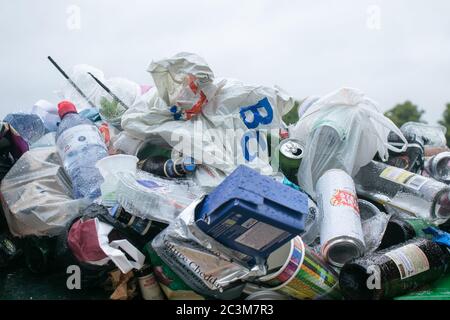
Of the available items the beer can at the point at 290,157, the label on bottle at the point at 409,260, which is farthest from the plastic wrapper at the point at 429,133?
the label on bottle at the point at 409,260

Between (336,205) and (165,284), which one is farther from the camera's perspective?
(336,205)

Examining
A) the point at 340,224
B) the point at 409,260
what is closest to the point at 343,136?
the point at 340,224

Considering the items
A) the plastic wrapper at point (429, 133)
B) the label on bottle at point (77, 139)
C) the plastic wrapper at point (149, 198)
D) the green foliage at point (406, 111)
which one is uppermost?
the label on bottle at point (77, 139)

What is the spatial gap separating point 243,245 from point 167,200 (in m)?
0.40

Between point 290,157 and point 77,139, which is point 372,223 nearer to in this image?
point 290,157

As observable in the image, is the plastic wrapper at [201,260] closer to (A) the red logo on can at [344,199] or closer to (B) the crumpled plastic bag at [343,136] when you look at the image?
(A) the red logo on can at [344,199]

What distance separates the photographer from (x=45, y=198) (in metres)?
2.04

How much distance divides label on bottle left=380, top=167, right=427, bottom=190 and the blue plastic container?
2.66 ft

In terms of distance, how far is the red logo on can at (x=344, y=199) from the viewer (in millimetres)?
1994

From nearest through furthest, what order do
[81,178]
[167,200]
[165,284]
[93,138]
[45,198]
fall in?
[165,284] < [167,200] < [45,198] < [81,178] < [93,138]

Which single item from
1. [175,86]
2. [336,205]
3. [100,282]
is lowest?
[100,282]

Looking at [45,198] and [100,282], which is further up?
[45,198]

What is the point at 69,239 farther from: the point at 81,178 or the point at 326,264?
Result: the point at 326,264

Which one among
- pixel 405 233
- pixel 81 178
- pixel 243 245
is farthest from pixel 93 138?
pixel 405 233
